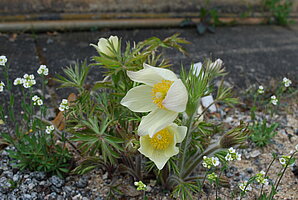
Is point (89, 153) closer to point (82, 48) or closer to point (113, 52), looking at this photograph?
point (113, 52)

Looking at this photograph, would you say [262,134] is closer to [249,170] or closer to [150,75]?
[249,170]

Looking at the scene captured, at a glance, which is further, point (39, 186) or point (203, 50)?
point (203, 50)

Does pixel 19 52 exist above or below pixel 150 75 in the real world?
below

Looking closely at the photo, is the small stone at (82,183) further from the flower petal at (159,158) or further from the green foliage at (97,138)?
the flower petal at (159,158)

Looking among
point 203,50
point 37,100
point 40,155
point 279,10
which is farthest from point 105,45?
point 279,10

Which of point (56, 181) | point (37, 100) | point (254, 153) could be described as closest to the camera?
point (37, 100)

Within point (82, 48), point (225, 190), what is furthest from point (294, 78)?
point (82, 48)

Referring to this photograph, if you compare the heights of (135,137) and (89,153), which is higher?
(135,137)

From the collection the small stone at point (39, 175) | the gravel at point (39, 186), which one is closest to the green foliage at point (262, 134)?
the gravel at point (39, 186)
